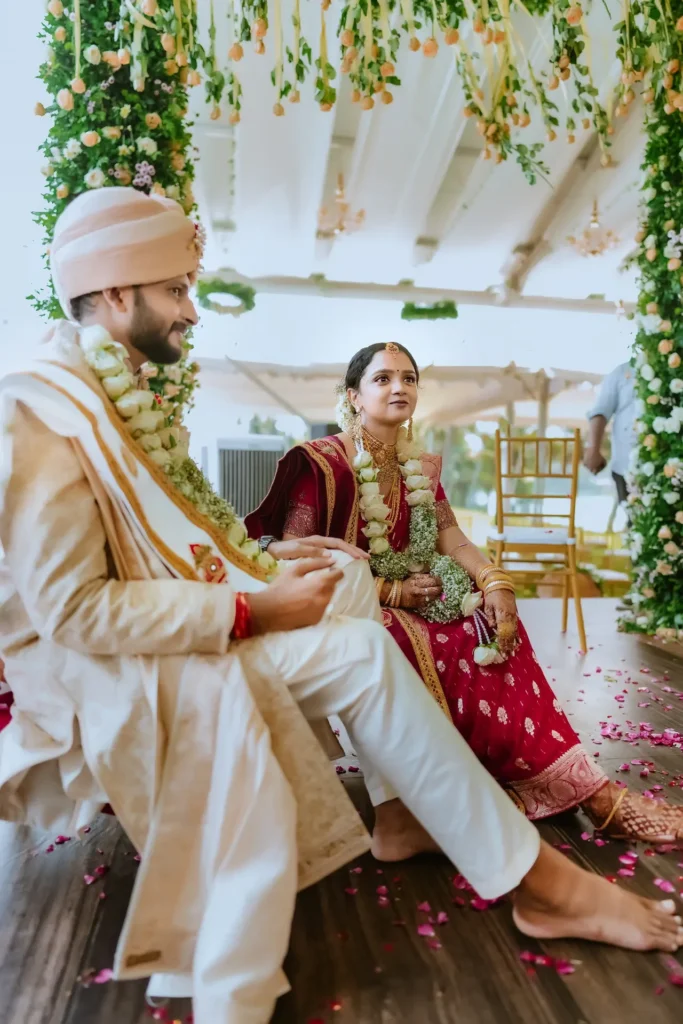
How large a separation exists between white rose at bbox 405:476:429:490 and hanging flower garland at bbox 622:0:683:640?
7.15 ft

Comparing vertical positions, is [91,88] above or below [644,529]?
above

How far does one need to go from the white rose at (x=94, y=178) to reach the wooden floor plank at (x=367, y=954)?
8.33ft

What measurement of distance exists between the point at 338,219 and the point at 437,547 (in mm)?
3887

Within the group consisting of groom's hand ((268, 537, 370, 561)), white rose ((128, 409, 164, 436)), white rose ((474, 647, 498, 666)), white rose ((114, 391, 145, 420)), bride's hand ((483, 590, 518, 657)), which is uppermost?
white rose ((114, 391, 145, 420))

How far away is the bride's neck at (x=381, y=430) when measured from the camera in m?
2.20

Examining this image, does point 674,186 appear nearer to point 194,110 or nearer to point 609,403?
point 609,403

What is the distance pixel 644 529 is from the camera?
158 inches

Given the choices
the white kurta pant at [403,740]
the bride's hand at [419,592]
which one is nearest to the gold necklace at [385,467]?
the bride's hand at [419,592]

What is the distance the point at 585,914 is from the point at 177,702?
2.79ft

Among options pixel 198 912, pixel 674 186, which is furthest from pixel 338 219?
pixel 198 912

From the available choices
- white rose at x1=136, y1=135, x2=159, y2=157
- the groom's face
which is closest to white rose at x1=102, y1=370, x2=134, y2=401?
the groom's face

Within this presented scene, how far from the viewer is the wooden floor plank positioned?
1.16 m

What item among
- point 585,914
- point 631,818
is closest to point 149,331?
point 585,914

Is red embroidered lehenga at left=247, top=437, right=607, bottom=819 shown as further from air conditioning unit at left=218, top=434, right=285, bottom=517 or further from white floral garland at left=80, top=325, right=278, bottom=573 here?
air conditioning unit at left=218, top=434, right=285, bottom=517
